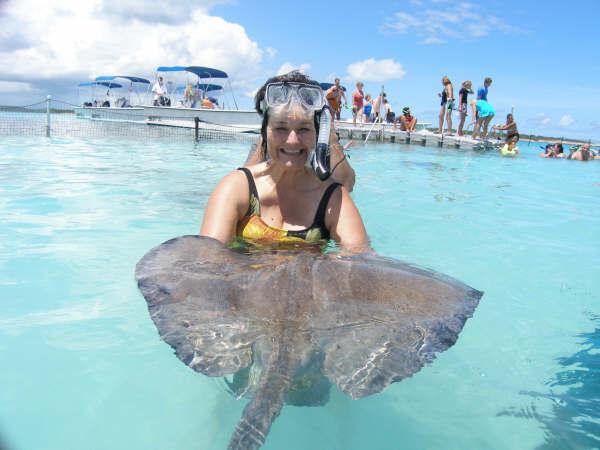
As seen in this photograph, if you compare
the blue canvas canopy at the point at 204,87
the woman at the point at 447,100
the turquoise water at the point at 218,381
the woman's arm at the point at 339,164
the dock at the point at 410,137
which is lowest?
the turquoise water at the point at 218,381

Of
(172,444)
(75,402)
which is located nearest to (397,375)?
(172,444)

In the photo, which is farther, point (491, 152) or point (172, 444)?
point (491, 152)

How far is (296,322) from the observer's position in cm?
207

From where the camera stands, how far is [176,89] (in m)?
30.9

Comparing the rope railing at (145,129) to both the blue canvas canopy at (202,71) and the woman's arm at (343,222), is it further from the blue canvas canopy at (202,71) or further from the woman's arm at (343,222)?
the woman's arm at (343,222)

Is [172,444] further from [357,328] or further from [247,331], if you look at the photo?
[357,328]

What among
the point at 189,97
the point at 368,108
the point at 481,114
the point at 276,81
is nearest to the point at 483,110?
the point at 481,114

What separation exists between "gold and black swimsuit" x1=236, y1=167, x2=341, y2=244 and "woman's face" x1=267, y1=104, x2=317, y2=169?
1.07 feet

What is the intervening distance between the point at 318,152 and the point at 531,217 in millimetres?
6323

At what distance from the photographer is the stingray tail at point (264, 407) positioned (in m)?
1.56

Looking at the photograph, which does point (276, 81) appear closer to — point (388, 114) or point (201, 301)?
point (201, 301)

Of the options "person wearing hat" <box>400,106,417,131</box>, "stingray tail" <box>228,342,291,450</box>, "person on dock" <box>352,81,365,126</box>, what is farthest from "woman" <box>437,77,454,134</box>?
"stingray tail" <box>228,342,291,450</box>

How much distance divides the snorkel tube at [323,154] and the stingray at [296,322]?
2.76ft

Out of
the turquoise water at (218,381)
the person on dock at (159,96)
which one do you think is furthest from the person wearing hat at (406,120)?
the turquoise water at (218,381)
